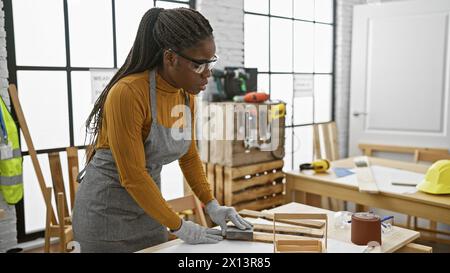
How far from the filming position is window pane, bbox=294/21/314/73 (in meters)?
3.78

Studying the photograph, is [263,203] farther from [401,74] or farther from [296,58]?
[401,74]

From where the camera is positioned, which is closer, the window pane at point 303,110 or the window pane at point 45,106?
the window pane at point 45,106

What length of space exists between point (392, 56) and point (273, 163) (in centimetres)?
181

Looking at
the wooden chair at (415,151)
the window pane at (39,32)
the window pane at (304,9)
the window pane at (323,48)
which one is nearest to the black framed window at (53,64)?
the window pane at (39,32)

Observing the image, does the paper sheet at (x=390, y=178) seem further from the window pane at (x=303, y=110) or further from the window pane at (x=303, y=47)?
the window pane at (x=303, y=47)

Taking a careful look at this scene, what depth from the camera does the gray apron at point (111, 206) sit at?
1258mm

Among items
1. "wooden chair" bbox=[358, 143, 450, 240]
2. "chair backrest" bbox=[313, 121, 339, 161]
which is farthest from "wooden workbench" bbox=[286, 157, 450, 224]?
A: "chair backrest" bbox=[313, 121, 339, 161]

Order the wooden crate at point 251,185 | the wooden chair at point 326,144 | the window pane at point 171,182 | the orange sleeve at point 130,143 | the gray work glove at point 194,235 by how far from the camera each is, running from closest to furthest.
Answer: the orange sleeve at point 130,143
the gray work glove at point 194,235
the wooden crate at point 251,185
the window pane at point 171,182
the wooden chair at point 326,144

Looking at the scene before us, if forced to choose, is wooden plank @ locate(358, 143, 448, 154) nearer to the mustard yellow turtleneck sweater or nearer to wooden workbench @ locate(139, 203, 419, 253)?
wooden workbench @ locate(139, 203, 419, 253)

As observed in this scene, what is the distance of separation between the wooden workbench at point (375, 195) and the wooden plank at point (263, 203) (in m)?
0.25

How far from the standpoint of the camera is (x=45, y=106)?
2.38 metres
